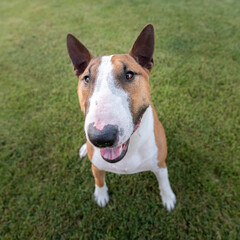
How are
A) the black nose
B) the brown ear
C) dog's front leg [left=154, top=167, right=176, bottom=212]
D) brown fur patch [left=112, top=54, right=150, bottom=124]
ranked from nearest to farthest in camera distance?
1. the black nose
2. brown fur patch [left=112, top=54, right=150, bottom=124]
3. the brown ear
4. dog's front leg [left=154, top=167, right=176, bottom=212]

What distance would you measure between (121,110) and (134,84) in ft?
1.13

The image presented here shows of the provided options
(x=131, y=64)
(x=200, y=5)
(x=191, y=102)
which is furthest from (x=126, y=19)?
(x=131, y=64)

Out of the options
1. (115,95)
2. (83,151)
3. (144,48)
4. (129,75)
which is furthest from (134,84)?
(83,151)

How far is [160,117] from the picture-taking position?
334cm

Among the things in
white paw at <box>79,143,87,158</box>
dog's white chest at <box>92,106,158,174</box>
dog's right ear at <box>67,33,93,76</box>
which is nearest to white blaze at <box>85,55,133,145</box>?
dog's white chest at <box>92,106,158,174</box>

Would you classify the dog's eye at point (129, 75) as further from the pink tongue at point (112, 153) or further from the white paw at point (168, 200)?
the white paw at point (168, 200)

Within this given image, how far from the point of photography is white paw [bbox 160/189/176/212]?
2.41 metres

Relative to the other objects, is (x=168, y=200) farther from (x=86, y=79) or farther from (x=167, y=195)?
(x=86, y=79)

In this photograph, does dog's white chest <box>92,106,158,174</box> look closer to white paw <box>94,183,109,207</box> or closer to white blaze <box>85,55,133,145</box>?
white blaze <box>85,55,133,145</box>

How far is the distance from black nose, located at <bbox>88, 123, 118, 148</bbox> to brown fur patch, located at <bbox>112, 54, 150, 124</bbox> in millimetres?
269

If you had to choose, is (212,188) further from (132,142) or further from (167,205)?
(132,142)

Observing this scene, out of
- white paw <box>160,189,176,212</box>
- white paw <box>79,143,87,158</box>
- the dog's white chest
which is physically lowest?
white paw <box>160,189,176,212</box>

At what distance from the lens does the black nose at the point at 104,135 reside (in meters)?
1.22

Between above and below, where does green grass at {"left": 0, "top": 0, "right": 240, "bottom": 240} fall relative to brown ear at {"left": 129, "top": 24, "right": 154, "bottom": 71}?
below
